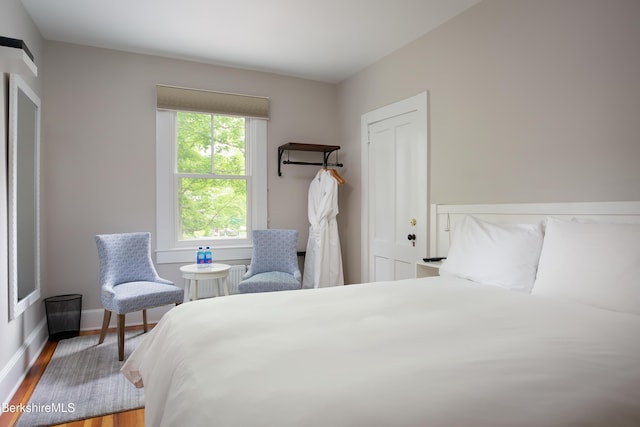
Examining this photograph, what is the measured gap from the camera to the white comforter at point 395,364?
91cm

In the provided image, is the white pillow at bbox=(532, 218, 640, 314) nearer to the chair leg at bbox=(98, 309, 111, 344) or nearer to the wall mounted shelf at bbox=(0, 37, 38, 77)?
the wall mounted shelf at bbox=(0, 37, 38, 77)

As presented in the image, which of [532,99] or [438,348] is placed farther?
[532,99]

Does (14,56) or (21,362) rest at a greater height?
(14,56)

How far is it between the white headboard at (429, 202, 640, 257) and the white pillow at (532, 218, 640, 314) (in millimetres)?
266

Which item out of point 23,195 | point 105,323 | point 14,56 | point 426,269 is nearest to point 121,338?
point 105,323

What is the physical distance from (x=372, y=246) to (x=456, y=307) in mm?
2489

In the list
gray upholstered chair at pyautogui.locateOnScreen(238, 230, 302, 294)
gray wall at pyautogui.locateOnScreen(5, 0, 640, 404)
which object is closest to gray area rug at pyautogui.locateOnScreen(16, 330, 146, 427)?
gray wall at pyautogui.locateOnScreen(5, 0, 640, 404)

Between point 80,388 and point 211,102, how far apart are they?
2.81 metres

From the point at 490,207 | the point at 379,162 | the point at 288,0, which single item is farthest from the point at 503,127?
the point at 288,0

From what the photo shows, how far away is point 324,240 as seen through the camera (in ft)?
14.1

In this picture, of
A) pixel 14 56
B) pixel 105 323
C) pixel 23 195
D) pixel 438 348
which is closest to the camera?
pixel 438 348

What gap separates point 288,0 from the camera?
2.94 metres

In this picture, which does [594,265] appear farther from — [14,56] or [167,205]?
[167,205]

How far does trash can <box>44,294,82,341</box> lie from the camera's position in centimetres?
343
